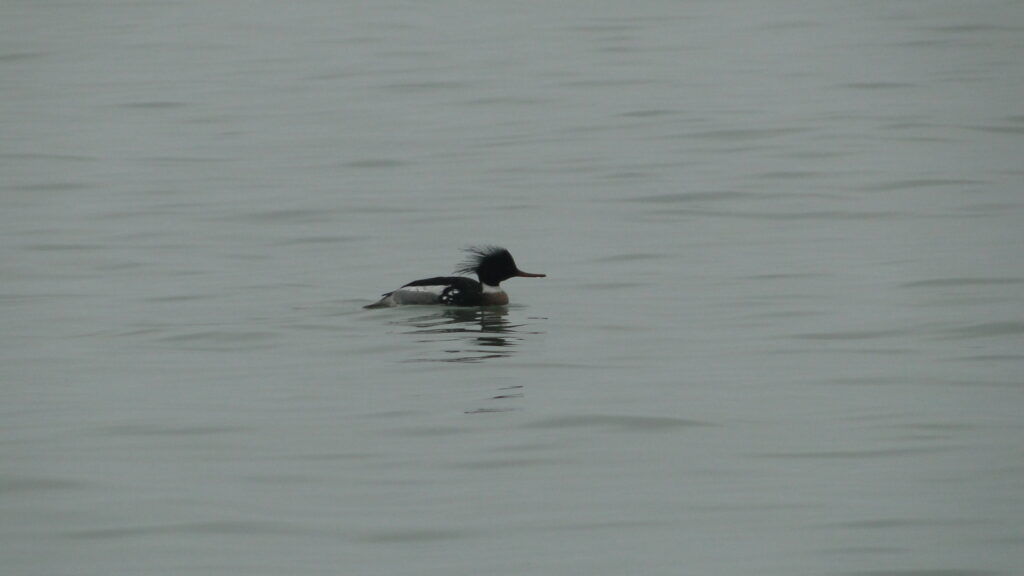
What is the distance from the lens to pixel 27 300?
13.0 metres

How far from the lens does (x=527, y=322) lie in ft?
39.1

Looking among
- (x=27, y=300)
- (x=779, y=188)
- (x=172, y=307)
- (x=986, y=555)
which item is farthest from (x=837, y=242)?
(x=986, y=555)

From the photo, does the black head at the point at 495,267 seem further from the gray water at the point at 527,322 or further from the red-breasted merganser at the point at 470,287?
the gray water at the point at 527,322

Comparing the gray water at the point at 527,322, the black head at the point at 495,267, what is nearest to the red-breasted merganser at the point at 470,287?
the black head at the point at 495,267

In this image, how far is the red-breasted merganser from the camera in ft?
40.9

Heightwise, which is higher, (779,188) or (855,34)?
(855,34)

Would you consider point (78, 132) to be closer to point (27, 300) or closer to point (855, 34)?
point (27, 300)

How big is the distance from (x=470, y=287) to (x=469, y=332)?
4.00 ft

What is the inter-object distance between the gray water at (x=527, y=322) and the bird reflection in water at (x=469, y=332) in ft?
0.18

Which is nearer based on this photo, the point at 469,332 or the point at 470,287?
the point at 469,332

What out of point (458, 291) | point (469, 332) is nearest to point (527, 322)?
point (469, 332)

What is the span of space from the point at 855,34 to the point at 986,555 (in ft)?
85.6

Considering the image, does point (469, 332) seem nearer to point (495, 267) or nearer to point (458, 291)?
point (458, 291)

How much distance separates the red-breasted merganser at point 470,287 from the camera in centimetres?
1246
